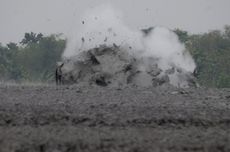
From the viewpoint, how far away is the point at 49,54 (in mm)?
61188

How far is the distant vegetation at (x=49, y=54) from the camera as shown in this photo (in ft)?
160

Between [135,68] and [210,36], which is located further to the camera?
[210,36]

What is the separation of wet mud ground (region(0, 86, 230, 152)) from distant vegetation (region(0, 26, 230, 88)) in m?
38.5

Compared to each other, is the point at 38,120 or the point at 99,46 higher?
the point at 99,46

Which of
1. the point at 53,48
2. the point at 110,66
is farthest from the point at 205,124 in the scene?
the point at 53,48

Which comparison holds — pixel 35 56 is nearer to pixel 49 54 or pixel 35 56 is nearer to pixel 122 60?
pixel 49 54

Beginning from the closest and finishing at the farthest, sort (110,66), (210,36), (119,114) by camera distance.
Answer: (119,114)
(110,66)
(210,36)

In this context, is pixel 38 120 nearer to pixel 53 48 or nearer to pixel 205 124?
pixel 205 124

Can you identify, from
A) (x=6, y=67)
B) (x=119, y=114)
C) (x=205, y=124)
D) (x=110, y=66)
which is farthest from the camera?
(x=6, y=67)

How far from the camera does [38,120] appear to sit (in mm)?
6734

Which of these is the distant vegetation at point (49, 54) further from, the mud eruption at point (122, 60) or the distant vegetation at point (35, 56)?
the mud eruption at point (122, 60)

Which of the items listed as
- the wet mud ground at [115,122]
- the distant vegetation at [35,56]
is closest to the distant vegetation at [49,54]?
the distant vegetation at [35,56]

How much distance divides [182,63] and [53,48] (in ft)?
146

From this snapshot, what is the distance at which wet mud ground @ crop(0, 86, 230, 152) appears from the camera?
4969 millimetres
